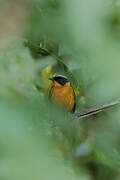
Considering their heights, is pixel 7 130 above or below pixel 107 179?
above

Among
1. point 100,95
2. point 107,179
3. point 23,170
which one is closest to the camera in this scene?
point 23,170

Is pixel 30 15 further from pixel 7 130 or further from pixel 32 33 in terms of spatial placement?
pixel 7 130

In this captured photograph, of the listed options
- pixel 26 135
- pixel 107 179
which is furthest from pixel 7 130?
pixel 107 179

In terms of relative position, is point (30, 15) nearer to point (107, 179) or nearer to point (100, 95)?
point (100, 95)

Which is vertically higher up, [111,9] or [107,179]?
[111,9]

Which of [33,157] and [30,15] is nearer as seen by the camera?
[33,157]

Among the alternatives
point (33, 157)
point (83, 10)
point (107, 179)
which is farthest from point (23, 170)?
point (107, 179)

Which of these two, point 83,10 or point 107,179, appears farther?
point 107,179

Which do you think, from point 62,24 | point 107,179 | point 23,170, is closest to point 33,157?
point 23,170

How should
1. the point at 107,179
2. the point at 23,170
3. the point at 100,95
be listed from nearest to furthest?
the point at 23,170 → the point at 100,95 → the point at 107,179
